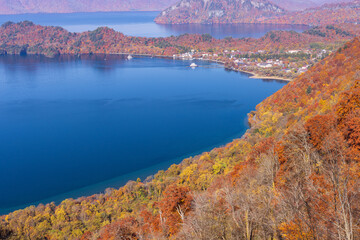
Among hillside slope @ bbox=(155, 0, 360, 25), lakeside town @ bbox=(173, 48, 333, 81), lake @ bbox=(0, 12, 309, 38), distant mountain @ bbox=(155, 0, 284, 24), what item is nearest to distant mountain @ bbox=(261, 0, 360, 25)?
hillside slope @ bbox=(155, 0, 360, 25)

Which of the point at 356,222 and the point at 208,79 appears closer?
the point at 356,222

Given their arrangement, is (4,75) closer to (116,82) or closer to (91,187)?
(116,82)

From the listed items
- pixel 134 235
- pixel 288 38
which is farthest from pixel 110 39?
pixel 134 235

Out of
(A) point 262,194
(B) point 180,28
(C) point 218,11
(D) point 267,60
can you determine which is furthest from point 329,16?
(A) point 262,194

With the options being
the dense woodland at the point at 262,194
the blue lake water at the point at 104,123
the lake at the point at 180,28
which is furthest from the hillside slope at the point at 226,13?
the dense woodland at the point at 262,194

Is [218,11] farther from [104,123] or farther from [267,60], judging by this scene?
[104,123]

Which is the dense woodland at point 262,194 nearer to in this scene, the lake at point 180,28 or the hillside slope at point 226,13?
the lake at point 180,28
